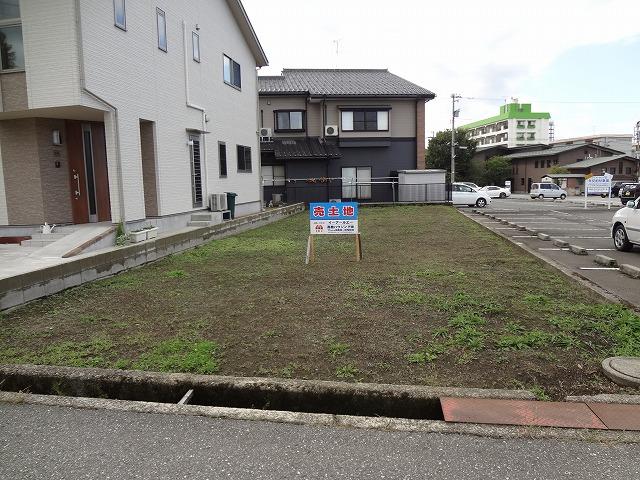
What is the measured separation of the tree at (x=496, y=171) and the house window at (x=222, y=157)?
157 ft

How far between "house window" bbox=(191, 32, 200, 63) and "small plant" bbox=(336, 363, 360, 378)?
42.1 ft

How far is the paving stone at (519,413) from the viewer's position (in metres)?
3.34

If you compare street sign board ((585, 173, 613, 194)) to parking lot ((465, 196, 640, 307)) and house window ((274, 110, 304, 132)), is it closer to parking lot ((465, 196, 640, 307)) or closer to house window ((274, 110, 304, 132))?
parking lot ((465, 196, 640, 307))

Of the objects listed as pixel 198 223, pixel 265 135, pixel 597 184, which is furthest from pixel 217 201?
pixel 597 184

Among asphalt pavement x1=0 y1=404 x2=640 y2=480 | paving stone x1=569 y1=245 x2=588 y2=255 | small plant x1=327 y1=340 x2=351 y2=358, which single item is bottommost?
asphalt pavement x1=0 y1=404 x2=640 y2=480

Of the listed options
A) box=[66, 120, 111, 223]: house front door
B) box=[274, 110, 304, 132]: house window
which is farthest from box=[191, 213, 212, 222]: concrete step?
box=[274, 110, 304, 132]: house window

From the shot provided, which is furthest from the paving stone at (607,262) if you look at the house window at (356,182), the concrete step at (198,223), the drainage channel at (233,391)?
the house window at (356,182)

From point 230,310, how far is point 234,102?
44.6 feet

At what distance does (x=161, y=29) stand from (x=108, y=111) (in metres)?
3.80

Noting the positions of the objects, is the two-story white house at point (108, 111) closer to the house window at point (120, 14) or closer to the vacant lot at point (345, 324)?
the house window at point (120, 14)

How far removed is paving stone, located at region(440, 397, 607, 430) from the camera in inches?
132

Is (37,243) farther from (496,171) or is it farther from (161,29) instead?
(496,171)

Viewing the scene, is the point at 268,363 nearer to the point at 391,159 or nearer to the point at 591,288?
the point at 591,288

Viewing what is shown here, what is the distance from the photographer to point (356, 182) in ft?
93.8
